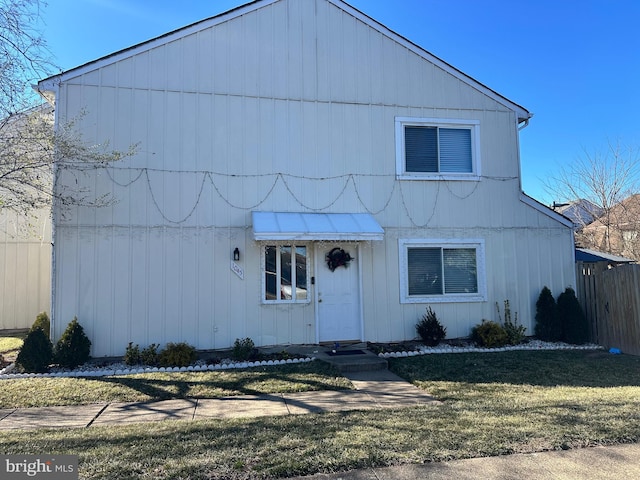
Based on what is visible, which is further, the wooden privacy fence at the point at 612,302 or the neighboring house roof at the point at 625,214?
the neighboring house roof at the point at 625,214

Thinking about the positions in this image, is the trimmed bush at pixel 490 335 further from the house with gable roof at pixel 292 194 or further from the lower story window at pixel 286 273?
the lower story window at pixel 286 273

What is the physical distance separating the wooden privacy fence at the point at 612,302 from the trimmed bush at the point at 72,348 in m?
11.6

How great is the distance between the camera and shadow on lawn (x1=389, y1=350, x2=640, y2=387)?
7195mm

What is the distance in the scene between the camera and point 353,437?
436cm

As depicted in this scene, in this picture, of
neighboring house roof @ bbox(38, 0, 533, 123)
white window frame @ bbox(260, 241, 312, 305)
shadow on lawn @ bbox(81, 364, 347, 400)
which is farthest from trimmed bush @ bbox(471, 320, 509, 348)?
neighboring house roof @ bbox(38, 0, 533, 123)

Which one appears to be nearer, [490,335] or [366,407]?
[366,407]

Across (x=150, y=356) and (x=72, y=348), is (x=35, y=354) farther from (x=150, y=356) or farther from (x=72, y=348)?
(x=150, y=356)

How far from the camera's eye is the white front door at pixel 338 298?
32.4ft

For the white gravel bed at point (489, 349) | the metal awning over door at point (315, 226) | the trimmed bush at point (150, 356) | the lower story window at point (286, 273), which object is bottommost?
the white gravel bed at point (489, 349)

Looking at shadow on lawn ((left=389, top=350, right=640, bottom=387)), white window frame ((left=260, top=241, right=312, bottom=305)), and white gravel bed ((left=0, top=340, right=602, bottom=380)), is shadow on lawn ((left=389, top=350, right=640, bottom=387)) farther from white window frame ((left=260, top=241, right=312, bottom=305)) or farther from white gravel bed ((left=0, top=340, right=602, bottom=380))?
white window frame ((left=260, top=241, right=312, bottom=305))

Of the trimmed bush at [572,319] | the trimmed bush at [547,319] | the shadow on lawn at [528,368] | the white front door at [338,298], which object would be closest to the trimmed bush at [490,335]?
the shadow on lawn at [528,368]

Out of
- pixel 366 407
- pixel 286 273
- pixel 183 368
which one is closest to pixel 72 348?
pixel 183 368

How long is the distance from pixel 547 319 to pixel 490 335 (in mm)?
1774

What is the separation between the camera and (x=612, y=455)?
13.0 feet
